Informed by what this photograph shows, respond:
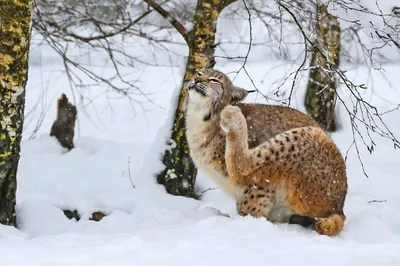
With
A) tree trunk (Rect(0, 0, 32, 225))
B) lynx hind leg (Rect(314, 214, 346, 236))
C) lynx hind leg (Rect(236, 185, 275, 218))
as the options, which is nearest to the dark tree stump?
tree trunk (Rect(0, 0, 32, 225))

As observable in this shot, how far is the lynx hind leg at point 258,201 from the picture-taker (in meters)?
5.48

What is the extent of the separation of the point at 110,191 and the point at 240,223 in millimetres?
2165

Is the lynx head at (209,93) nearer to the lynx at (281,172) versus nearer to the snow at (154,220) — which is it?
the lynx at (281,172)

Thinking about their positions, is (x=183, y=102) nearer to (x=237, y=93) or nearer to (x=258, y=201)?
(x=237, y=93)

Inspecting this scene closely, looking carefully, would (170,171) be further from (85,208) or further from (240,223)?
(240,223)

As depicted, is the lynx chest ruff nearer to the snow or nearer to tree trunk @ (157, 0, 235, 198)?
the snow

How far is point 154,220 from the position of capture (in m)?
5.51

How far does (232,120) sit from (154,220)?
102 centimetres

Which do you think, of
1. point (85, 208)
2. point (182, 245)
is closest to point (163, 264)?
point (182, 245)

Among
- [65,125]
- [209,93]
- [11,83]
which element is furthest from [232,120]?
[65,125]

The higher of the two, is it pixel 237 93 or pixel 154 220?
pixel 237 93

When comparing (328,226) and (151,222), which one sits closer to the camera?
(328,226)

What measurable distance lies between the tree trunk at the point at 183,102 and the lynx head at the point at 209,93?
804 millimetres

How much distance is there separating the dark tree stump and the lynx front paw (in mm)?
3815
